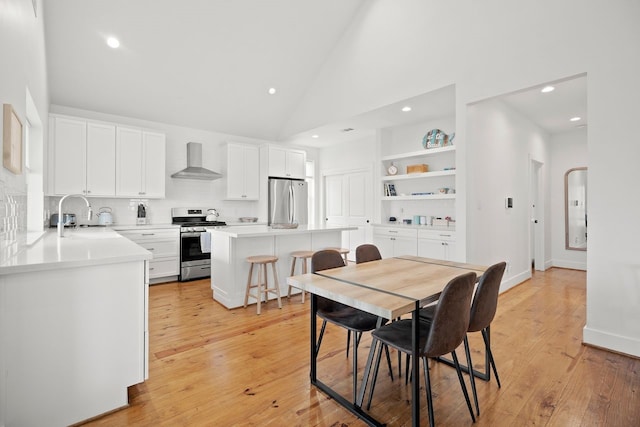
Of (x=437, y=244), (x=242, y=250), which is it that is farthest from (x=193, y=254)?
(x=437, y=244)

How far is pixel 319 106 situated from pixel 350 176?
182 centimetres

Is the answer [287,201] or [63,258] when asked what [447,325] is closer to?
[63,258]

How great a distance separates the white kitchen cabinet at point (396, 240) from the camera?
495 centimetres

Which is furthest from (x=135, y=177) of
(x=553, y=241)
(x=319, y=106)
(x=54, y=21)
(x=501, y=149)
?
(x=553, y=241)

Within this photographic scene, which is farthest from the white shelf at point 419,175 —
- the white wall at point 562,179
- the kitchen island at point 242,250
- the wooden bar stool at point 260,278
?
the white wall at point 562,179

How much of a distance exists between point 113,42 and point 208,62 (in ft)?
4.01

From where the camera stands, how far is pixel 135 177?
16.1ft

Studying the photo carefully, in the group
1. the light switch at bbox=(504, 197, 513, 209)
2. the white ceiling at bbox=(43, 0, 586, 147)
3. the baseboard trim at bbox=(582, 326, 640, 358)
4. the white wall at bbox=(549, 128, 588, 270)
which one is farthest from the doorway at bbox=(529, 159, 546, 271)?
the baseboard trim at bbox=(582, 326, 640, 358)

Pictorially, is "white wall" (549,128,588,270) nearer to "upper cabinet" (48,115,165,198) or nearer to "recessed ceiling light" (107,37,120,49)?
"upper cabinet" (48,115,165,198)

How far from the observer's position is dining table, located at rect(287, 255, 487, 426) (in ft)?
4.98

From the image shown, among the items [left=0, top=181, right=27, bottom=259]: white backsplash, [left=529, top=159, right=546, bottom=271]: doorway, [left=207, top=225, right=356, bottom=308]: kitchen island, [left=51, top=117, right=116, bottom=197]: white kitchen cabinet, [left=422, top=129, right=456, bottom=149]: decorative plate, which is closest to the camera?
[left=0, top=181, right=27, bottom=259]: white backsplash

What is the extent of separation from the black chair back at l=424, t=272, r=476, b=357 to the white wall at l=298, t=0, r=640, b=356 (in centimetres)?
201

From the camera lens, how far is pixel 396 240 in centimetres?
522

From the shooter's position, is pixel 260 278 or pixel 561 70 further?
pixel 260 278
